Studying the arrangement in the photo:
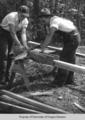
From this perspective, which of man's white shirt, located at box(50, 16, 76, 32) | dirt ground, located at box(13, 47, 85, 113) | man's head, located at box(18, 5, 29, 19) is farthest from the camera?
man's head, located at box(18, 5, 29, 19)

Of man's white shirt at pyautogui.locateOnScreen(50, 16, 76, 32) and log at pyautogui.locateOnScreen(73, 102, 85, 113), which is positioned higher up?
man's white shirt at pyautogui.locateOnScreen(50, 16, 76, 32)

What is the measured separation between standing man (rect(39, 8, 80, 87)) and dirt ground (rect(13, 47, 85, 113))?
0.68ft

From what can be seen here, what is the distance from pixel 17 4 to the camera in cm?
1015

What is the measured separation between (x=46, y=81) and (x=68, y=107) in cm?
145

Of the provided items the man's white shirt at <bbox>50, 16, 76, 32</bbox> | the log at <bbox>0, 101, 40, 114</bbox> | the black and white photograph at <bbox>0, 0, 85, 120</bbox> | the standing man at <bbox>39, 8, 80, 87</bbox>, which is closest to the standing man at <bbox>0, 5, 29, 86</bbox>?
the black and white photograph at <bbox>0, 0, 85, 120</bbox>

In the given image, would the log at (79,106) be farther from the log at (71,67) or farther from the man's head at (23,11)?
the man's head at (23,11)

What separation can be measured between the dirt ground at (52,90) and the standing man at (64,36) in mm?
208

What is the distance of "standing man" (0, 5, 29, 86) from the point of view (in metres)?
5.96

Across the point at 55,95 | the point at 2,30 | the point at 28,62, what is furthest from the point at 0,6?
the point at 55,95

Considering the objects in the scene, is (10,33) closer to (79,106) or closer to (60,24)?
(60,24)

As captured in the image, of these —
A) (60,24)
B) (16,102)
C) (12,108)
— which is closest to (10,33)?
(60,24)

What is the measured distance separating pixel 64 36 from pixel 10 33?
3.64 ft

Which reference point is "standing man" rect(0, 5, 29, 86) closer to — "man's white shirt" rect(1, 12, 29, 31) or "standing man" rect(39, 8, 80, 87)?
"man's white shirt" rect(1, 12, 29, 31)

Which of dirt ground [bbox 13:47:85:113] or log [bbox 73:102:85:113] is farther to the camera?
dirt ground [bbox 13:47:85:113]
